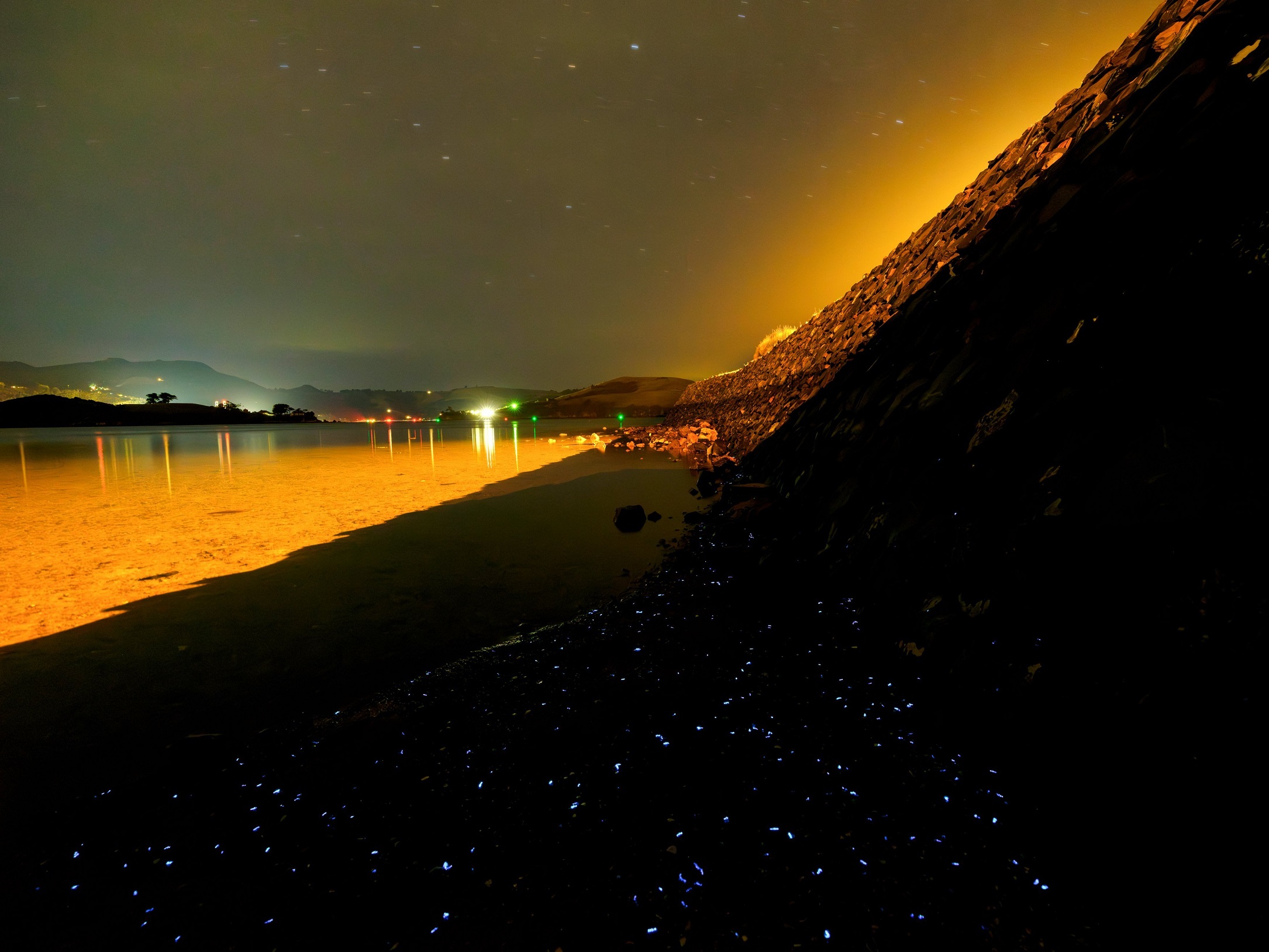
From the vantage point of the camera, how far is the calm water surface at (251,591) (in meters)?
2.94

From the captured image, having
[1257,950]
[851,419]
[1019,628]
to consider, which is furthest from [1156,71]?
[1257,950]

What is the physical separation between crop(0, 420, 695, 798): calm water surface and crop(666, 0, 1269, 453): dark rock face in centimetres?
484

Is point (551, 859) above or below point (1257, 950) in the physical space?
below

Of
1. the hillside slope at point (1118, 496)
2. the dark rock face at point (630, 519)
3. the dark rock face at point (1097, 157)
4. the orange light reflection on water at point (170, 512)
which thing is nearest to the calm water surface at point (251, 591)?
the orange light reflection on water at point (170, 512)

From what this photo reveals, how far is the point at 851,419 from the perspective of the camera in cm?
573

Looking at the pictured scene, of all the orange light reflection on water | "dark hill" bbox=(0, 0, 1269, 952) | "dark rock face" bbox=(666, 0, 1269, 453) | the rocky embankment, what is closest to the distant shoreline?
the orange light reflection on water

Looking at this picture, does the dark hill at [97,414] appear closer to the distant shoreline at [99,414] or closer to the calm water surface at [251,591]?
the distant shoreline at [99,414]

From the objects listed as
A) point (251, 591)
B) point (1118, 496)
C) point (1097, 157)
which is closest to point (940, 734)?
point (1118, 496)

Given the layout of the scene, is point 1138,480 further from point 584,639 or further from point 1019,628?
point 584,639

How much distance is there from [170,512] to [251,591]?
594cm

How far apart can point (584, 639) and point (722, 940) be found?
230 centimetres

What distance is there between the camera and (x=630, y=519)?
24.3ft

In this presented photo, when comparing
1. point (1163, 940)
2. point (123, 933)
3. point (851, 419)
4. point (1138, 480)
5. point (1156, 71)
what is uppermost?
point (1156, 71)

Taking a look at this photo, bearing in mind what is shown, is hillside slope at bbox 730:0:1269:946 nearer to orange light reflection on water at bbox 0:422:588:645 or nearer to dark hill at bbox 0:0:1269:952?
dark hill at bbox 0:0:1269:952
